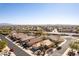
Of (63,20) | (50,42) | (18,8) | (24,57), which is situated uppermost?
(18,8)

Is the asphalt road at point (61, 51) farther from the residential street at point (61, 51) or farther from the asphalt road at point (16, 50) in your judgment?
the asphalt road at point (16, 50)

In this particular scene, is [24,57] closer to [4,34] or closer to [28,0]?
[4,34]

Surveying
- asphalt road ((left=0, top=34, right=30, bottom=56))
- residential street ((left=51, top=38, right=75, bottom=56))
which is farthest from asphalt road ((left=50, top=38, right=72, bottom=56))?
asphalt road ((left=0, top=34, right=30, bottom=56))

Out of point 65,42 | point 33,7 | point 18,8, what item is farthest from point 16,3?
point 65,42

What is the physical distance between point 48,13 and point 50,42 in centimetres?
27

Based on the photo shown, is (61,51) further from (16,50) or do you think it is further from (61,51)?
(16,50)

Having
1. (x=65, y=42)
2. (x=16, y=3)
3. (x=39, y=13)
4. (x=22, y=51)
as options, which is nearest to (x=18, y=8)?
(x=16, y=3)

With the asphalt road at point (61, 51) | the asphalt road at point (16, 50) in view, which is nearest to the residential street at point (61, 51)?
the asphalt road at point (61, 51)

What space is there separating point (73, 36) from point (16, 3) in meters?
0.61

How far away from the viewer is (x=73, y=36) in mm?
1550

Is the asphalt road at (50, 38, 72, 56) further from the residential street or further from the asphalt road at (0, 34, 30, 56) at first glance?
the asphalt road at (0, 34, 30, 56)

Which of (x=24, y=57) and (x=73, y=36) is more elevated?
(x=73, y=36)

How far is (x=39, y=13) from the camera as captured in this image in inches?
61.7

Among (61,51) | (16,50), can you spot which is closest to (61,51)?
(61,51)
